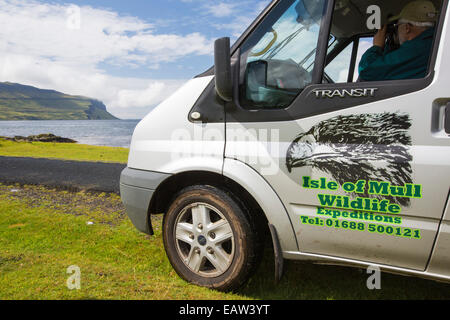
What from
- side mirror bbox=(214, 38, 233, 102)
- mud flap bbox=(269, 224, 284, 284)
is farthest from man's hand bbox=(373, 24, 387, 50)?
mud flap bbox=(269, 224, 284, 284)

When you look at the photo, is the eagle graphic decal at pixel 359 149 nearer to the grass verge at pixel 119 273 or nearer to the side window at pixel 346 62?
the side window at pixel 346 62

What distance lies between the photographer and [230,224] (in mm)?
2617

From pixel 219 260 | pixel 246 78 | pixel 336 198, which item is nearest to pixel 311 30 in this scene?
pixel 246 78

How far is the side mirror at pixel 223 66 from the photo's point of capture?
2.29 m

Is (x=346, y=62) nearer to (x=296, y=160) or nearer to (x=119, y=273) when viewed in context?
(x=296, y=160)

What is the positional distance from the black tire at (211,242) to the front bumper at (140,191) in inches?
8.3

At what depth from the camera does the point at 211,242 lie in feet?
8.89

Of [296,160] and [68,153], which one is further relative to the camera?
[68,153]

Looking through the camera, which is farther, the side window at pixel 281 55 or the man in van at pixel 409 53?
Result: the side window at pixel 281 55

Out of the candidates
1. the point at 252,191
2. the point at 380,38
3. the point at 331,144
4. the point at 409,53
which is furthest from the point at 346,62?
the point at 252,191

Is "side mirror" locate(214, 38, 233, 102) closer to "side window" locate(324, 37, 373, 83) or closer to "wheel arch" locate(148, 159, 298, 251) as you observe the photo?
"wheel arch" locate(148, 159, 298, 251)

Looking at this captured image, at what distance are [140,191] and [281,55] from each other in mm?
1724

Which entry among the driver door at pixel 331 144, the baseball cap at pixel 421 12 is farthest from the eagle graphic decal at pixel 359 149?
the baseball cap at pixel 421 12

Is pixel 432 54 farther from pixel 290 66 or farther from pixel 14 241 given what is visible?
pixel 14 241
